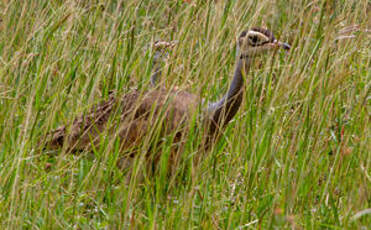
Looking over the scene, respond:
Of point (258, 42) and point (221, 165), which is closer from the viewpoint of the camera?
point (221, 165)

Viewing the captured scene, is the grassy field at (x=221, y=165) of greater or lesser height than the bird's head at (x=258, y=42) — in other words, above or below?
below

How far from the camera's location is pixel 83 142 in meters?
4.43

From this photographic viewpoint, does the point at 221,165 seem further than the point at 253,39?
No

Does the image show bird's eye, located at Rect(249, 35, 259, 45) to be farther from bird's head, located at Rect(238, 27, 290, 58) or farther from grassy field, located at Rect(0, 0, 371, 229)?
grassy field, located at Rect(0, 0, 371, 229)

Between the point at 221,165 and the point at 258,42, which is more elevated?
the point at 258,42

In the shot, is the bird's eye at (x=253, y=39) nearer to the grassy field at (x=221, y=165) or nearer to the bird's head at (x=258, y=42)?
the bird's head at (x=258, y=42)

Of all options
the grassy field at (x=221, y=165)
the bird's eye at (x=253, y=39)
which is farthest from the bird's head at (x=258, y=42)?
the grassy field at (x=221, y=165)

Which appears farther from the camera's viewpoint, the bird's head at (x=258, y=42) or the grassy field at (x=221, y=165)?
the bird's head at (x=258, y=42)

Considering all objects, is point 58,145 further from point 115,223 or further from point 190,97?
point 115,223

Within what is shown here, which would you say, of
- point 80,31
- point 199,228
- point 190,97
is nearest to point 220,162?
point 190,97

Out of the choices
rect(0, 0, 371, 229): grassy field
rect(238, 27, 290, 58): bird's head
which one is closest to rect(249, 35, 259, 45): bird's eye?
rect(238, 27, 290, 58): bird's head

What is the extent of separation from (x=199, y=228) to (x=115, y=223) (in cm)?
38

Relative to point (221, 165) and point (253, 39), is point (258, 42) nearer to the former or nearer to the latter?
point (253, 39)

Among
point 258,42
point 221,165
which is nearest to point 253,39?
point 258,42
